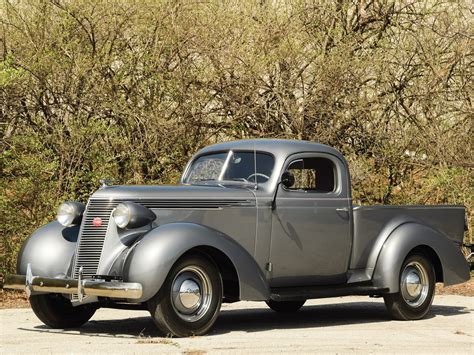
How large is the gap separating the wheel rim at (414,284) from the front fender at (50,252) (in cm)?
364

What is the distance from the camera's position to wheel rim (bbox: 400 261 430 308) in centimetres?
1078

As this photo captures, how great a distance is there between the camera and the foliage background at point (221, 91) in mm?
15148

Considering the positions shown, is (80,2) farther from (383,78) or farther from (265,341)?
(265,341)

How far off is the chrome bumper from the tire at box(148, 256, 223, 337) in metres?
0.28

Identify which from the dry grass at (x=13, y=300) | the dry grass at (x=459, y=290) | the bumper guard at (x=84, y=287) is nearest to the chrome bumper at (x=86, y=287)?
the bumper guard at (x=84, y=287)

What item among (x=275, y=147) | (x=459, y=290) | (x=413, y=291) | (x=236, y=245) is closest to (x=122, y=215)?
(x=236, y=245)

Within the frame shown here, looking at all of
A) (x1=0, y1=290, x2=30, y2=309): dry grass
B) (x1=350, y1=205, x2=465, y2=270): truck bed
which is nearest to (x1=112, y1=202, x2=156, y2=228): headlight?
(x1=350, y1=205, x2=465, y2=270): truck bed

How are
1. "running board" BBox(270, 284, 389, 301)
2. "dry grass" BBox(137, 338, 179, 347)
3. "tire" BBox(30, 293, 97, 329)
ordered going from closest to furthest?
"dry grass" BBox(137, 338, 179, 347) < "running board" BBox(270, 284, 389, 301) < "tire" BBox(30, 293, 97, 329)

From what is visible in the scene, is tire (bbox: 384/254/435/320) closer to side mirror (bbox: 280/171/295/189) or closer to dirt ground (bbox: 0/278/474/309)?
side mirror (bbox: 280/171/295/189)

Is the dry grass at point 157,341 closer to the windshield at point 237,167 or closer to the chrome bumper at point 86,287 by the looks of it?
the chrome bumper at point 86,287

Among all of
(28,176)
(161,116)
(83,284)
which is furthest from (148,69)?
(83,284)

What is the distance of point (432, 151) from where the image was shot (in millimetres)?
17547

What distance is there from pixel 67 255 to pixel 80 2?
7290 mm

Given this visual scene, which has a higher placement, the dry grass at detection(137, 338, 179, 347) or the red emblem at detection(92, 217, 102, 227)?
the red emblem at detection(92, 217, 102, 227)
